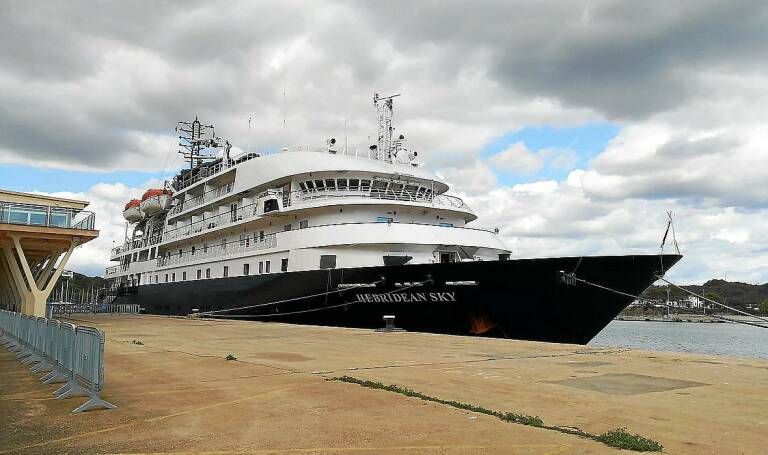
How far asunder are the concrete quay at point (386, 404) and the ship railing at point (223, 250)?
13.9 metres

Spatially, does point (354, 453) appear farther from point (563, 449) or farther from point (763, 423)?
point (763, 423)

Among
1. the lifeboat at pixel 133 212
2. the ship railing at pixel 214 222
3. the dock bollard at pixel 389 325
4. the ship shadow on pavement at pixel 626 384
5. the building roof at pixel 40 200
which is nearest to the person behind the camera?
the ship shadow on pavement at pixel 626 384

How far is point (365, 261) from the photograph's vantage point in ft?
69.0

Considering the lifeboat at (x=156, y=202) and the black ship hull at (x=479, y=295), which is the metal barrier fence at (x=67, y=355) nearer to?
the black ship hull at (x=479, y=295)

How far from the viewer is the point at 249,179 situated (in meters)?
27.5

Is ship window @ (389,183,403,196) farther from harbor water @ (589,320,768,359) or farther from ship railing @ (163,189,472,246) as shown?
harbor water @ (589,320,768,359)

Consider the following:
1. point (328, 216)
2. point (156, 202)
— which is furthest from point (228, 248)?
point (156, 202)

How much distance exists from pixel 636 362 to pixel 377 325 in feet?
33.9

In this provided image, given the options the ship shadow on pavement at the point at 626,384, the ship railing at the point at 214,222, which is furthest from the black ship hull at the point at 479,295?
the ship shadow on pavement at the point at 626,384

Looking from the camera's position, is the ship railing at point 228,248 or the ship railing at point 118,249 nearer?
the ship railing at point 228,248

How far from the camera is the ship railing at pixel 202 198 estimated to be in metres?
31.2

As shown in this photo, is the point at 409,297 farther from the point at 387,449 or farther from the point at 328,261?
the point at 387,449

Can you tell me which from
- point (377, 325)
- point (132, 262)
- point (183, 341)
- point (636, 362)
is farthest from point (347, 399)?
point (132, 262)

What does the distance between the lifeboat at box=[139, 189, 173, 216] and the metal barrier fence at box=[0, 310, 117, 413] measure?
2980 centimetres
